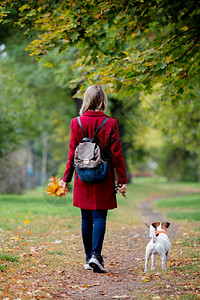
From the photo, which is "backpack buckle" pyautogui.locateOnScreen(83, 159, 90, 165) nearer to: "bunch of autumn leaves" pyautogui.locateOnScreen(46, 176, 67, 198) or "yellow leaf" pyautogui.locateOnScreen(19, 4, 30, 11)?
"bunch of autumn leaves" pyautogui.locateOnScreen(46, 176, 67, 198)

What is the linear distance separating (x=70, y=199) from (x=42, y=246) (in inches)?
55.6

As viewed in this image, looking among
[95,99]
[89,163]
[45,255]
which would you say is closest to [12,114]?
[45,255]

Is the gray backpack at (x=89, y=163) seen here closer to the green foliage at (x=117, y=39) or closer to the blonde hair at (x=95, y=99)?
the blonde hair at (x=95, y=99)

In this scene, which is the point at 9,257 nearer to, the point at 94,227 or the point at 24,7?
the point at 94,227

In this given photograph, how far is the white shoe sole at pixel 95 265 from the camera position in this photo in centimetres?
439

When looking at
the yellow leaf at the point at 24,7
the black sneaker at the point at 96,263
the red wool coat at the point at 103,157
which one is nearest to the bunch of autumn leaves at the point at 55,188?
the red wool coat at the point at 103,157

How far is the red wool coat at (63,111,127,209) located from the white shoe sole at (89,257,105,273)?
1.96 ft

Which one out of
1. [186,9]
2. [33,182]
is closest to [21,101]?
[33,182]

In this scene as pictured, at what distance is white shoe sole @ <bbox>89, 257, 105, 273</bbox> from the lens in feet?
14.4

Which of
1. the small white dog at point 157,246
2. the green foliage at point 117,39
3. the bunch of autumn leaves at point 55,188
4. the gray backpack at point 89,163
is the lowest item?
the small white dog at point 157,246

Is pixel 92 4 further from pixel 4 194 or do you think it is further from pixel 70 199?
pixel 4 194

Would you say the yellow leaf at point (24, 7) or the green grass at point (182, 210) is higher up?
the yellow leaf at point (24, 7)

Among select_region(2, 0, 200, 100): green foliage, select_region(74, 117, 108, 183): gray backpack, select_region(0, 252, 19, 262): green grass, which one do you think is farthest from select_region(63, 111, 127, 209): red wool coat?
select_region(2, 0, 200, 100): green foliage

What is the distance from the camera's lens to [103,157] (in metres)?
4.46
